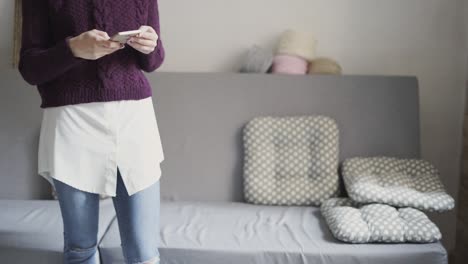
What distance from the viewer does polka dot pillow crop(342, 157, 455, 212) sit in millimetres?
1728

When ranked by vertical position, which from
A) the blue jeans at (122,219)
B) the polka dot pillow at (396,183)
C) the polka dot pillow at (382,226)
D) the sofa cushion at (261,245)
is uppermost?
the blue jeans at (122,219)

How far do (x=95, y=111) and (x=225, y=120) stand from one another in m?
0.97

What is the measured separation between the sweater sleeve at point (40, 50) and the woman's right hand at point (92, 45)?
2 cm

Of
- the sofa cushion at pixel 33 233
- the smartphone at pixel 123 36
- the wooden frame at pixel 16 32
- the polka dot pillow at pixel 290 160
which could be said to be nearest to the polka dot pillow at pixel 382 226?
the polka dot pillow at pixel 290 160

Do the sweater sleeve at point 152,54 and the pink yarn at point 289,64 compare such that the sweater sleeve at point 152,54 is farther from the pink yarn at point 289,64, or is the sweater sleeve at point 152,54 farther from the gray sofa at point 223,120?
the pink yarn at point 289,64

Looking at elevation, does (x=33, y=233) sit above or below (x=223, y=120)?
below

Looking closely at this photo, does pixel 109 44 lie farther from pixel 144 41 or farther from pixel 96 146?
pixel 96 146

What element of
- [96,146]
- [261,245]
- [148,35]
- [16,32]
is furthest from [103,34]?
[16,32]

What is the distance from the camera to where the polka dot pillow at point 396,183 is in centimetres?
173

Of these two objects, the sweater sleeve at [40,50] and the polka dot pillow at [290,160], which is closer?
the sweater sleeve at [40,50]

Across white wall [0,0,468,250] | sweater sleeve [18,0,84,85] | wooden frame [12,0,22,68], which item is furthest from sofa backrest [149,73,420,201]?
sweater sleeve [18,0,84,85]

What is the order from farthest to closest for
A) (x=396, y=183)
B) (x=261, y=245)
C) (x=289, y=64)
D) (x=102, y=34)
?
(x=289, y=64), (x=396, y=183), (x=261, y=245), (x=102, y=34)

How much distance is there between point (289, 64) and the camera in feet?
6.88

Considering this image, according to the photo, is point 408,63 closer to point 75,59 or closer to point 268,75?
point 268,75
